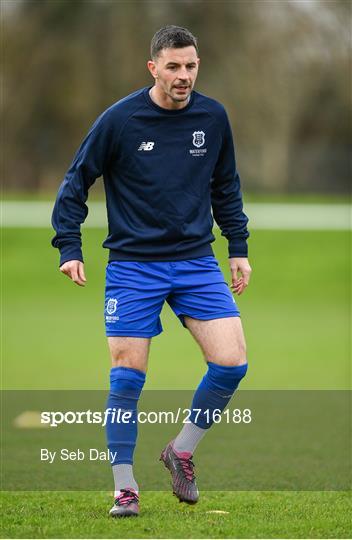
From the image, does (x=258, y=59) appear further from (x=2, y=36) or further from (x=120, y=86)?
(x=2, y=36)

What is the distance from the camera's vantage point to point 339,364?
11875 millimetres

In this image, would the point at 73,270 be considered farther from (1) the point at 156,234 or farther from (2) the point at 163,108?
(2) the point at 163,108

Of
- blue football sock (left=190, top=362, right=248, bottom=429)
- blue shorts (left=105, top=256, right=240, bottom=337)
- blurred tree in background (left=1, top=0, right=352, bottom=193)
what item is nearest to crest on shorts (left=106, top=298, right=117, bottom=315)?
blue shorts (left=105, top=256, right=240, bottom=337)

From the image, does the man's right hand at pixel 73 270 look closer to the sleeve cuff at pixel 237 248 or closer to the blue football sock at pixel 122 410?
the blue football sock at pixel 122 410

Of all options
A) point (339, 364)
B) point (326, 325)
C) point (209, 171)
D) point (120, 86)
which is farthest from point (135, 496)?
point (120, 86)

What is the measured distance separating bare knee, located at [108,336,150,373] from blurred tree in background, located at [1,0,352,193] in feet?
115

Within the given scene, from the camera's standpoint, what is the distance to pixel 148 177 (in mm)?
5488

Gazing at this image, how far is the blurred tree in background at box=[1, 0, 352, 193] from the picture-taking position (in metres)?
41.6

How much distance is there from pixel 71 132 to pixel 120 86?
2.55 metres

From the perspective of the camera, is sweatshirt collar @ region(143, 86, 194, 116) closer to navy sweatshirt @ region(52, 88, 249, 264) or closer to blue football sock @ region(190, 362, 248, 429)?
navy sweatshirt @ region(52, 88, 249, 264)

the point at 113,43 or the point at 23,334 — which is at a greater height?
the point at 113,43

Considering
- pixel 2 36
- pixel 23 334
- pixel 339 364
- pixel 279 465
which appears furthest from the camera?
pixel 2 36

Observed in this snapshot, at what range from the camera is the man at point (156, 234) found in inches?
215

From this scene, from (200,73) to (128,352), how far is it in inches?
1501
